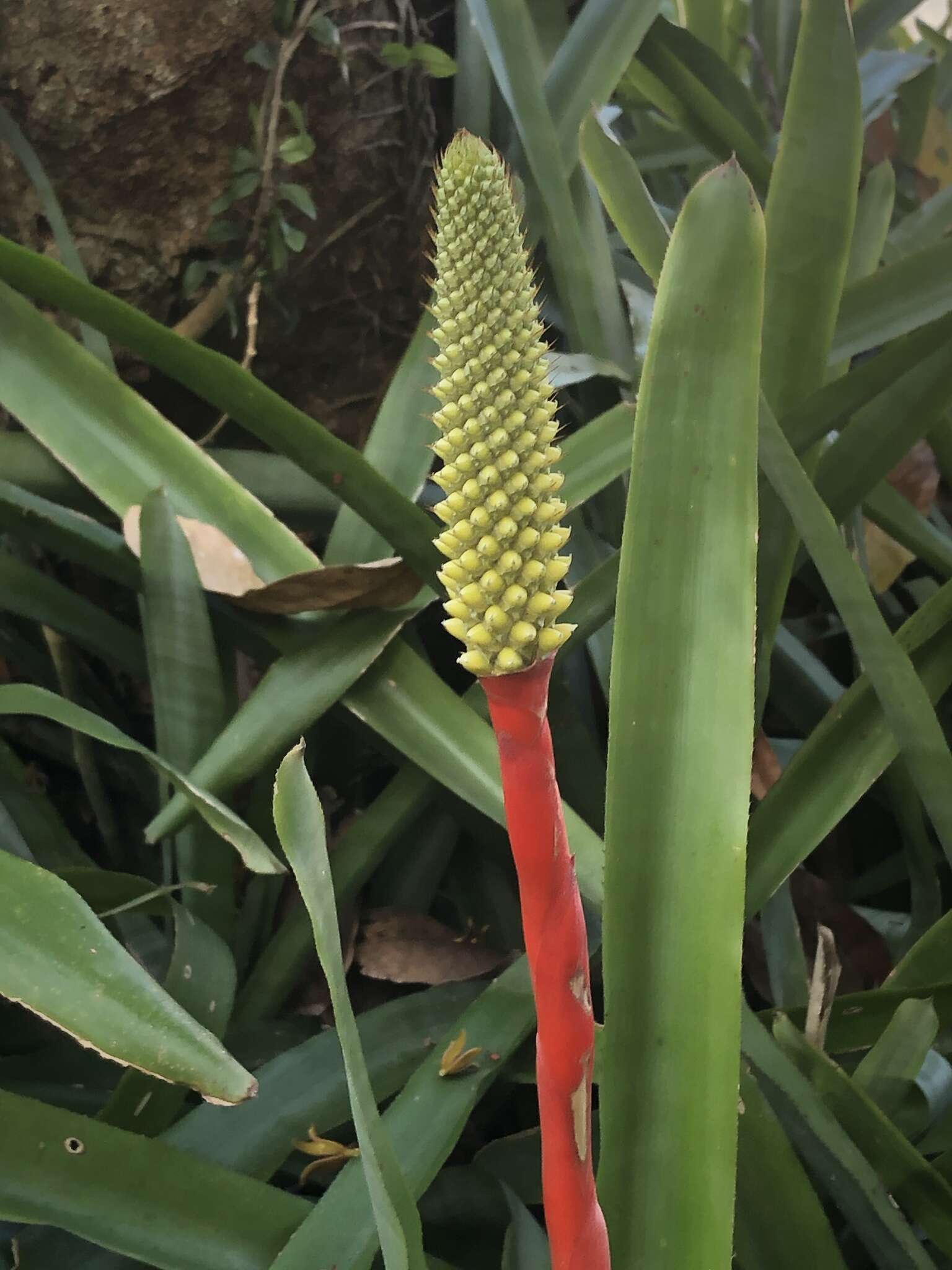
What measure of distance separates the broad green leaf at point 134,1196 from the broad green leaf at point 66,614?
0.30 m

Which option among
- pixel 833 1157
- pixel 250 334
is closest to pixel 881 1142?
pixel 833 1157

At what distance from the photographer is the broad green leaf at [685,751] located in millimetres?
285

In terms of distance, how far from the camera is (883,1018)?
44 centimetres

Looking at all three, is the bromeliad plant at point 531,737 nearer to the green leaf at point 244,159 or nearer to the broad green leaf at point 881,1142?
the broad green leaf at point 881,1142

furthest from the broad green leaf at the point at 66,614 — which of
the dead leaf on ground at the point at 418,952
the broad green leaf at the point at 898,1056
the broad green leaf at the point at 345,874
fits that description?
the broad green leaf at the point at 898,1056

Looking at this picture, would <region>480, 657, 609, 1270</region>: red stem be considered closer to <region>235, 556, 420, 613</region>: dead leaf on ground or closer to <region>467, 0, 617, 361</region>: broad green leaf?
<region>235, 556, 420, 613</region>: dead leaf on ground

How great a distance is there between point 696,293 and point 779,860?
0.99 feet

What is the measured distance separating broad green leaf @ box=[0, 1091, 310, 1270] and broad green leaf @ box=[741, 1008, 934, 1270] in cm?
22

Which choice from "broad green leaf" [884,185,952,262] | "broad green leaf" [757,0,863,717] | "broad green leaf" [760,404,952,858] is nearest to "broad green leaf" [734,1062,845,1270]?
"broad green leaf" [760,404,952,858]

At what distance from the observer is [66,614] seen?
561mm

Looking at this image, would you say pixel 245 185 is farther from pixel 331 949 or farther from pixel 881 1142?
pixel 881 1142

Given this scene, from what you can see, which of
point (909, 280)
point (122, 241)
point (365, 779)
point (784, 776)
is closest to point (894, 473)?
point (909, 280)

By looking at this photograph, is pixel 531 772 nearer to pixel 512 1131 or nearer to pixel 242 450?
pixel 512 1131

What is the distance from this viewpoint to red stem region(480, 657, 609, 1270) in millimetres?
215
